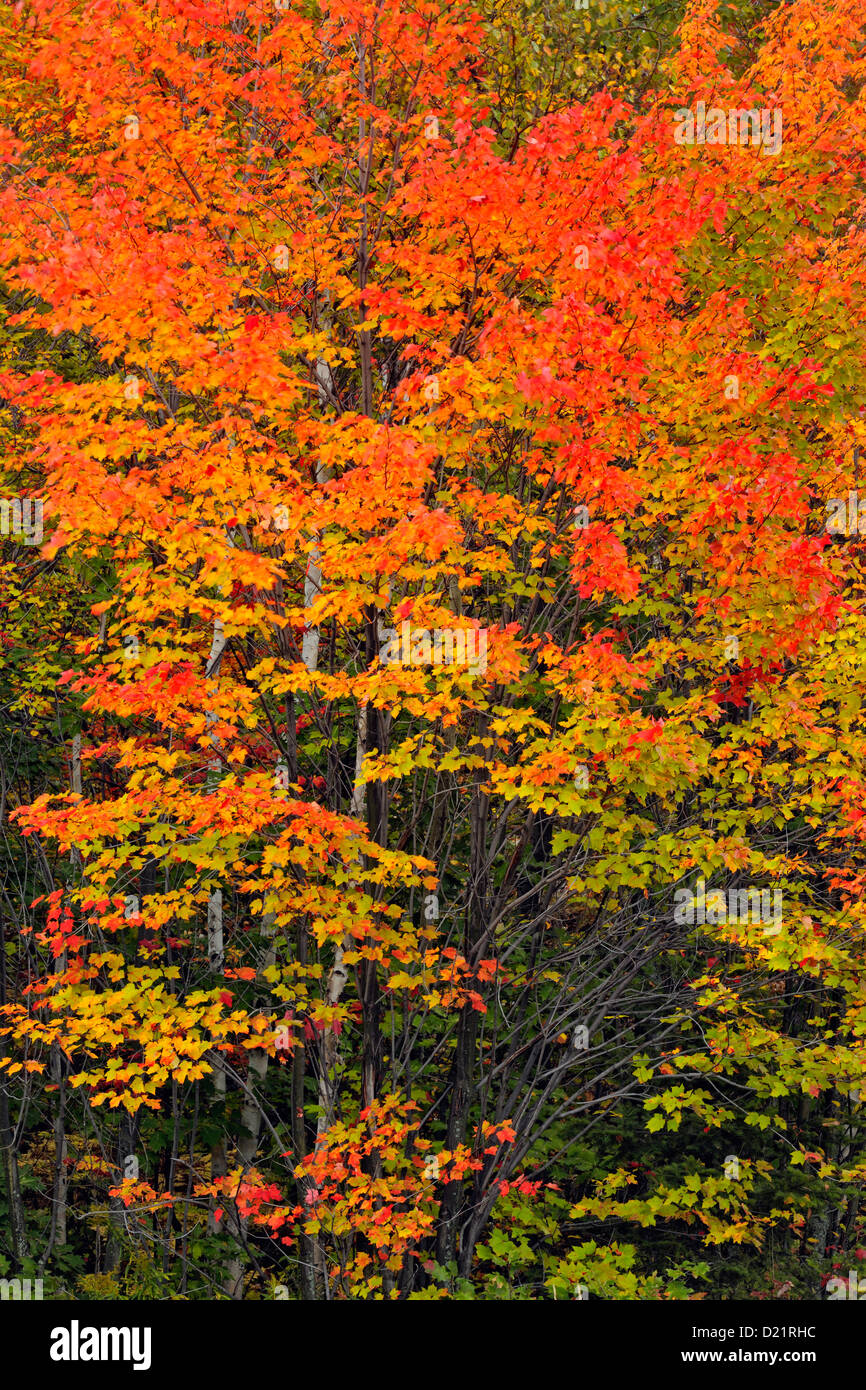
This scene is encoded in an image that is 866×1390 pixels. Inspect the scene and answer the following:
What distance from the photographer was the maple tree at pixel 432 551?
6.84 meters

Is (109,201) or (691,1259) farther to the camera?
(691,1259)

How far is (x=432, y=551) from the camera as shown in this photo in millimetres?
6113

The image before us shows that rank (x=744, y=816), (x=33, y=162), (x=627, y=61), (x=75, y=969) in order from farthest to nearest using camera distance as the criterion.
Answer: (x=33, y=162) → (x=627, y=61) → (x=744, y=816) → (x=75, y=969)

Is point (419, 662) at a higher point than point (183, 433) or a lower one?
lower

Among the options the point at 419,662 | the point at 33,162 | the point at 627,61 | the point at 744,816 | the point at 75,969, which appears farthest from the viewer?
the point at 33,162

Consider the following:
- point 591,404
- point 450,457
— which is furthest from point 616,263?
point 450,457

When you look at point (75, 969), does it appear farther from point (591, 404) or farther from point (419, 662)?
point (591, 404)

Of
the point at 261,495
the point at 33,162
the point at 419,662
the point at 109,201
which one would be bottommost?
the point at 419,662

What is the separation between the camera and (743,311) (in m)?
8.09

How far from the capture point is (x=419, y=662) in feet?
21.5

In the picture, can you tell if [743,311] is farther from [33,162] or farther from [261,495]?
[33,162]

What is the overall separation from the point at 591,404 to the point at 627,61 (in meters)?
4.86

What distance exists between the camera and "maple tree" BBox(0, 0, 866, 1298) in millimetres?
6836

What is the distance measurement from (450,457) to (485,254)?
129cm
